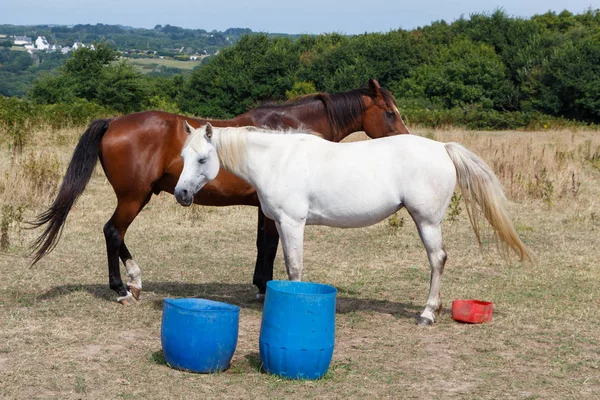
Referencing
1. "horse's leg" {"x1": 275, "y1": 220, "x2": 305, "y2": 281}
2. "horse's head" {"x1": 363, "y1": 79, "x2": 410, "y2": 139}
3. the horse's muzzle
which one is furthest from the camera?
"horse's head" {"x1": 363, "y1": 79, "x2": 410, "y2": 139}

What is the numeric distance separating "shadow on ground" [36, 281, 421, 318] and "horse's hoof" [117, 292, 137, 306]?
6.0 inches

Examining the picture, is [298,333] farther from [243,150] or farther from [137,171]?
[137,171]

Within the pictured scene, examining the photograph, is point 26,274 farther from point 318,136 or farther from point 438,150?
point 438,150

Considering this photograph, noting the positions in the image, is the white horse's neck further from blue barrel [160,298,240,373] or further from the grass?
the grass

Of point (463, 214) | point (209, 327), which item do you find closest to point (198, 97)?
point (463, 214)

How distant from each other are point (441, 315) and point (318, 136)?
2021mm

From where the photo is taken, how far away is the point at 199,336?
16.4 ft

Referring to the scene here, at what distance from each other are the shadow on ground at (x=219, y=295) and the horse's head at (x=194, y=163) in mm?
1448

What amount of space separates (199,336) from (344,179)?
198 cm

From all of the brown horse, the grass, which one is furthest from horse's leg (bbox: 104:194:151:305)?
the grass

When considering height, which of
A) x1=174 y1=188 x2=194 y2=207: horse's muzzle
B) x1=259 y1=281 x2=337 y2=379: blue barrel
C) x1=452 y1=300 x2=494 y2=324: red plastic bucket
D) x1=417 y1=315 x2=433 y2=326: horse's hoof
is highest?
x1=174 y1=188 x2=194 y2=207: horse's muzzle

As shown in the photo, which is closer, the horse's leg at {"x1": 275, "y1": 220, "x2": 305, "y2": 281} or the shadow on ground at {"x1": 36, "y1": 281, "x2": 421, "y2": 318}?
the horse's leg at {"x1": 275, "y1": 220, "x2": 305, "y2": 281}

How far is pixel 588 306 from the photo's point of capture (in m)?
7.09

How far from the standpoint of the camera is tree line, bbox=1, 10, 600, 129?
32594mm
